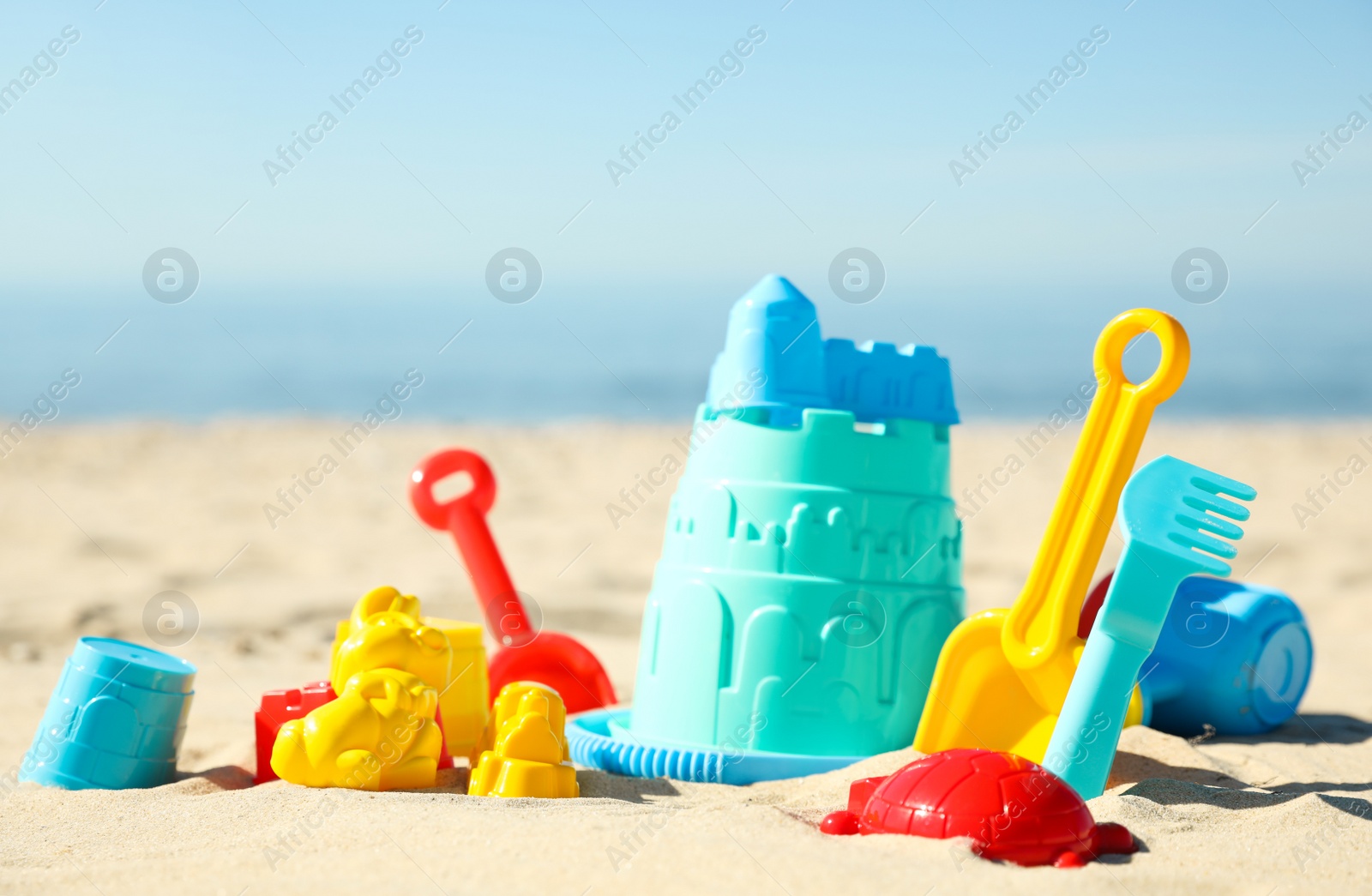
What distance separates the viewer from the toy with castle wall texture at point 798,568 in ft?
9.04


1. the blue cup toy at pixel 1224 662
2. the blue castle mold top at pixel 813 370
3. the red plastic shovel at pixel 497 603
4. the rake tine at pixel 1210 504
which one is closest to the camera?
the rake tine at pixel 1210 504

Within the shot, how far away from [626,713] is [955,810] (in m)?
1.49

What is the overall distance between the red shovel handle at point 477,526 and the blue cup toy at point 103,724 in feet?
2.93

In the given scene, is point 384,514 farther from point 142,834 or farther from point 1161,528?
point 1161,528

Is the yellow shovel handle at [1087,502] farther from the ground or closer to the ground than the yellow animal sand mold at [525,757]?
farther from the ground

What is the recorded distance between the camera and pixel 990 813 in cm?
190

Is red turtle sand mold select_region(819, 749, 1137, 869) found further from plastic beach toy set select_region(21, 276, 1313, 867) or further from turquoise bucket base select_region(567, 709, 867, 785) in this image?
turquoise bucket base select_region(567, 709, 867, 785)

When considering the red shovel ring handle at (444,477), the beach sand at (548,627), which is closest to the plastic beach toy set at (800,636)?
the beach sand at (548,627)

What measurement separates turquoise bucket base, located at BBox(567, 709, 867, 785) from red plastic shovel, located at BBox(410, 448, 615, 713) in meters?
0.52

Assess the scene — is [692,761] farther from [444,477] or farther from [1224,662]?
[1224,662]

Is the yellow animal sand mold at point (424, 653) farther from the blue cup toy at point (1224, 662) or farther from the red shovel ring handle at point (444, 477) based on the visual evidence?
the blue cup toy at point (1224, 662)

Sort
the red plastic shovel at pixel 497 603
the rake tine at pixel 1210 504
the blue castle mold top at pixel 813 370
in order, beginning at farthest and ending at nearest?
the red plastic shovel at pixel 497 603 < the blue castle mold top at pixel 813 370 < the rake tine at pixel 1210 504

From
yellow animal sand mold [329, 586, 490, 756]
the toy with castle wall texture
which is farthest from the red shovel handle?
the toy with castle wall texture

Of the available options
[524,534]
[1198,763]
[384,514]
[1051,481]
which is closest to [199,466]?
[384,514]
